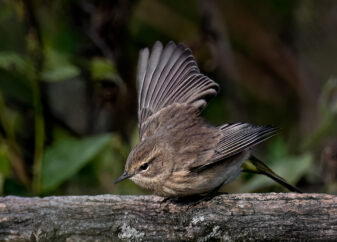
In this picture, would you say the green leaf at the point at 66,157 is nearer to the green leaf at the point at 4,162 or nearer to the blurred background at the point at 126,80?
the blurred background at the point at 126,80

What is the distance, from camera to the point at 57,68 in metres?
5.06

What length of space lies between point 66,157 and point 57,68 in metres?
0.65

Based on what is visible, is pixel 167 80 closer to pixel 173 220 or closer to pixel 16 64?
pixel 16 64

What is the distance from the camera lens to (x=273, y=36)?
24.3ft

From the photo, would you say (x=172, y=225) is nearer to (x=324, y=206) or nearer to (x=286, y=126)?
(x=324, y=206)

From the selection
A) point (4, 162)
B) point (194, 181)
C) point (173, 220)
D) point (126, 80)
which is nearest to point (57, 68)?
point (4, 162)

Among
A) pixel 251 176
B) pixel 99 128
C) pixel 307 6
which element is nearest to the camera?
pixel 251 176

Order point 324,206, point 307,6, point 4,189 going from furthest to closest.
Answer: point 307,6 → point 4,189 → point 324,206

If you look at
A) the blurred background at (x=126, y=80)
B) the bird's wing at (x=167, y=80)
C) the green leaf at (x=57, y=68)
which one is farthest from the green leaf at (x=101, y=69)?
the bird's wing at (x=167, y=80)

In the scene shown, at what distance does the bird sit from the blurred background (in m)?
0.54

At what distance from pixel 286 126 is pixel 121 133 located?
2241 mm

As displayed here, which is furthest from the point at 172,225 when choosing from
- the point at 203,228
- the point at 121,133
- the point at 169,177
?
the point at 121,133

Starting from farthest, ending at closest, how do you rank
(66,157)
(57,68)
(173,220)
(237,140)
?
(66,157) → (57,68) → (237,140) → (173,220)

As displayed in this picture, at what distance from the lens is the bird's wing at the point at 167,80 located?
466cm
